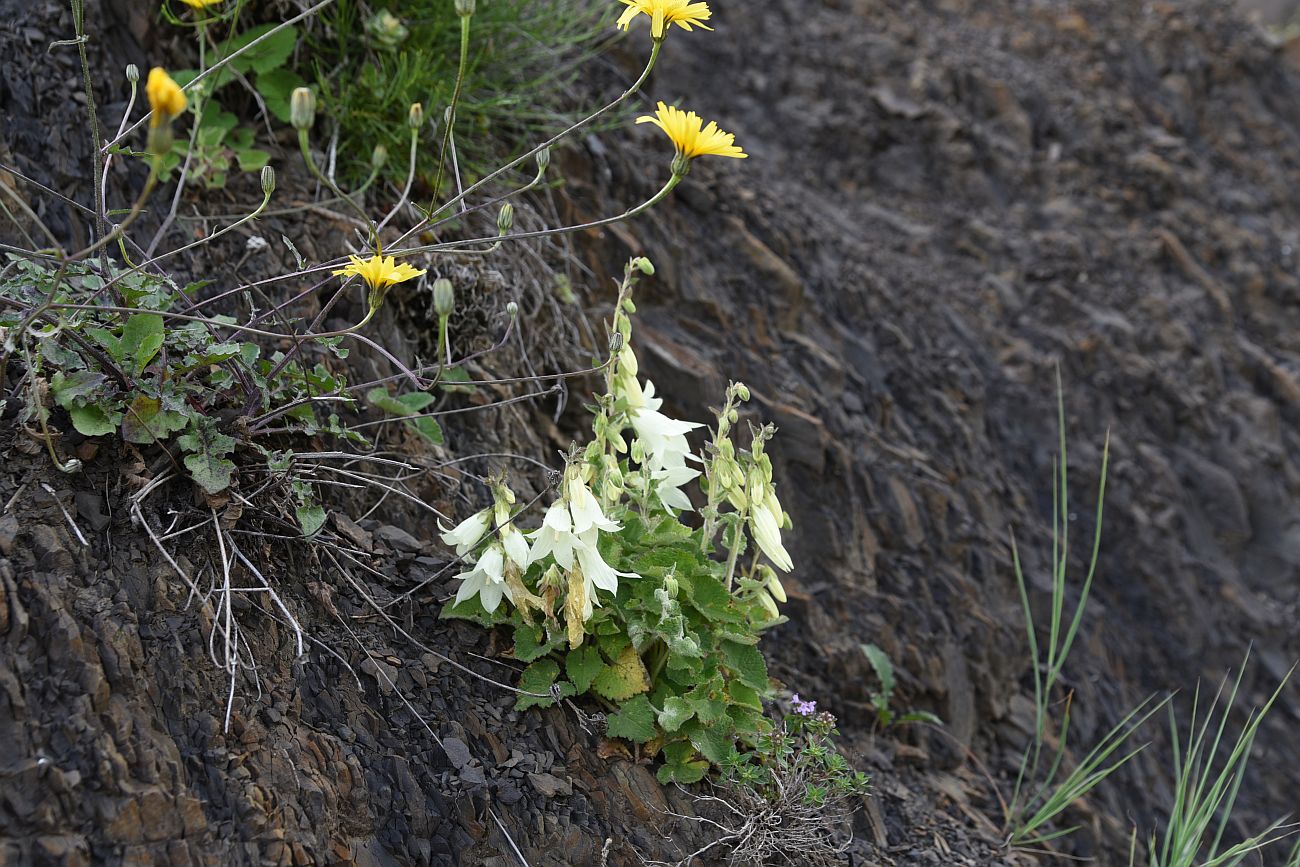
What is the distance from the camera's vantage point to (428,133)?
3539 millimetres

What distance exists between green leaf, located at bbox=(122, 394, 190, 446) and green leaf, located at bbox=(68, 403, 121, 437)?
3 centimetres

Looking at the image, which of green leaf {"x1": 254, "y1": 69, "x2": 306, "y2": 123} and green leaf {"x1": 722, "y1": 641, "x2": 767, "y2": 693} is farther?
green leaf {"x1": 254, "y1": 69, "x2": 306, "y2": 123}

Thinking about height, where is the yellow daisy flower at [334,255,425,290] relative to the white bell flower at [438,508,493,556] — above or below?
above

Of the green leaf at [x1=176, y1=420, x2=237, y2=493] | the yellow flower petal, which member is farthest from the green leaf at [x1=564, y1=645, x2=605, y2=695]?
the yellow flower petal

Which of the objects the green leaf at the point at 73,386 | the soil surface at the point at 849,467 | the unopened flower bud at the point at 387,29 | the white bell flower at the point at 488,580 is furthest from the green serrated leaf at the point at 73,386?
the unopened flower bud at the point at 387,29

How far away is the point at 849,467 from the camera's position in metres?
4.16

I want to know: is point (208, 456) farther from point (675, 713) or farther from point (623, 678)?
point (675, 713)

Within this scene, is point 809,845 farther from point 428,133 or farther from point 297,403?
point 428,133

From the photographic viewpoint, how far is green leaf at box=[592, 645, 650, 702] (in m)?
2.25

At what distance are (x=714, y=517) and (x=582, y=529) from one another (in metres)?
0.41

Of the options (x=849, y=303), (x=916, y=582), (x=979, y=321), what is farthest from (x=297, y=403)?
(x=979, y=321)

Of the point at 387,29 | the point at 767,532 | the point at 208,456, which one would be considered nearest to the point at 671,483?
the point at 767,532

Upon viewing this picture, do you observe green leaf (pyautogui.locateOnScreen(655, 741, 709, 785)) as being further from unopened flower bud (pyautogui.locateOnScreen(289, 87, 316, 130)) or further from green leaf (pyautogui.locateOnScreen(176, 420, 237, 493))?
unopened flower bud (pyautogui.locateOnScreen(289, 87, 316, 130))

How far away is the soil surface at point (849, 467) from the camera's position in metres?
1.95
